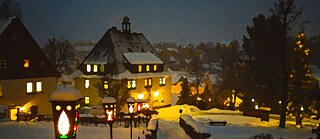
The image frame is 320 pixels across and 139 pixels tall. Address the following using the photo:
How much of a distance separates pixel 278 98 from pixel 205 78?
119 ft

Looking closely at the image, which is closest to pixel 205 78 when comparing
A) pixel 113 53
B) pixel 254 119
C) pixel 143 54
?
pixel 143 54

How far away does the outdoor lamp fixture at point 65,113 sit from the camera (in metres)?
8.85

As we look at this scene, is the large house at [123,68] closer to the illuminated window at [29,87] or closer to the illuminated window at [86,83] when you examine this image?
the illuminated window at [86,83]

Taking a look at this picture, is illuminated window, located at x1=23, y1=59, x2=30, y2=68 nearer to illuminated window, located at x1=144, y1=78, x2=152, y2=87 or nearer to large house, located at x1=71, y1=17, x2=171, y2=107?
large house, located at x1=71, y1=17, x2=171, y2=107

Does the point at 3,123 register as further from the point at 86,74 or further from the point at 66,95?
the point at 86,74

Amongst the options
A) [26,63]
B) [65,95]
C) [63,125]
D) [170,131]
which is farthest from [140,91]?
[63,125]

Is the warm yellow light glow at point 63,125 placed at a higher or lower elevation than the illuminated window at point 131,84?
lower

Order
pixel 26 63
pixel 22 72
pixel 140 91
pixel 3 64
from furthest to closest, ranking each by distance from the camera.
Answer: pixel 140 91 < pixel 26 63 < pixel 22 72 < pixel 3 64

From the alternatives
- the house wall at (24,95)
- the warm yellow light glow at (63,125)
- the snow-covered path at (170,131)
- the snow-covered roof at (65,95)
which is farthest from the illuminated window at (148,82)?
the warm yellow light glow at (63,125)

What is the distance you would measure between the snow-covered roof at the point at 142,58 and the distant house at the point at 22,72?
13189mm

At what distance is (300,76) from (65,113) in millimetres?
26878

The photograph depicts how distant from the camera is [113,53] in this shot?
52625 millimetres

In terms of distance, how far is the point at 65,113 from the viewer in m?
8.95

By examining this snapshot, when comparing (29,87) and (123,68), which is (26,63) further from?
(123,68)
